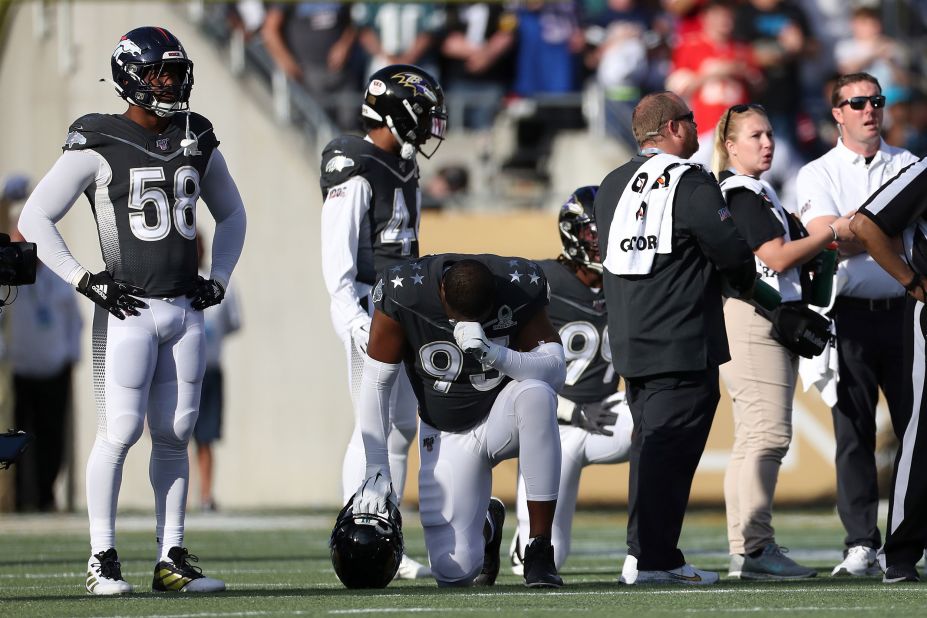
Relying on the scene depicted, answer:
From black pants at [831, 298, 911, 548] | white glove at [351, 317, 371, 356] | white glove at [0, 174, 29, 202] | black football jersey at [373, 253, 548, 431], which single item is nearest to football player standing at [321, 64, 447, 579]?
white glove at [351, 317, 371, 356]

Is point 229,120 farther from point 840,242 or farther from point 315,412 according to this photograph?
point 840,242

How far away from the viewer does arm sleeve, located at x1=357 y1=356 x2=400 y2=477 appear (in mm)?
6617

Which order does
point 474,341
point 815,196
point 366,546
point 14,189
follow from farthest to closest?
point 14,189
point 815,196
point 366,546
point 474,341

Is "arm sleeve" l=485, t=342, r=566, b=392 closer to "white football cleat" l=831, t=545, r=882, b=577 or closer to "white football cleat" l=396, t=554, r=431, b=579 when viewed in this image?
"white football cleat" l=396, t=554, r=431, b=579

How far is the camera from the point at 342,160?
7738 millimetres

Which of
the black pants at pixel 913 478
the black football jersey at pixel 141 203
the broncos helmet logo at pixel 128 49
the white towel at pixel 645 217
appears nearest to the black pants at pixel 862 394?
the black pants at pixel 913 478

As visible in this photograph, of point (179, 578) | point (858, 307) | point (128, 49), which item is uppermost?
point (128, 49)

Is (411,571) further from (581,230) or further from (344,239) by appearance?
(581,230)

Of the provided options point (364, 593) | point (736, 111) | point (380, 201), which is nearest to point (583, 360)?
point (380, 201)

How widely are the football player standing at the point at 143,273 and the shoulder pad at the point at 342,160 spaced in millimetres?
996

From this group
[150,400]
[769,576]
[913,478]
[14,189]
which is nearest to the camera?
[913,478]

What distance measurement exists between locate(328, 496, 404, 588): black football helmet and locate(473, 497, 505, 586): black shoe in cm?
60

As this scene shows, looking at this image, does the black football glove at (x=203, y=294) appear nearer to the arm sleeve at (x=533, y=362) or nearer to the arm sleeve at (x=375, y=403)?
the arm sleeve at (x=375, y=403)

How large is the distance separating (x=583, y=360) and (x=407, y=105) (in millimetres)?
1444
